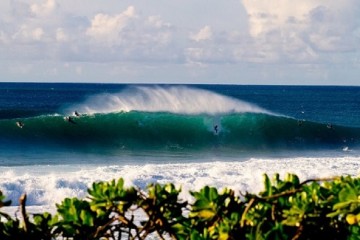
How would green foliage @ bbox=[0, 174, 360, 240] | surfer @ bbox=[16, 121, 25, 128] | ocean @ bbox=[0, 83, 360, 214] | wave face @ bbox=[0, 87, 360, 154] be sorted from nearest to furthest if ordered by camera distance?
green foliage @ bbox=[0, 174, 360, 240]
ocean @ bbox=[0, 83, 360, 214]
wave face @ bbox=[0, 87, 360, 154]
surfer @ bbox=[16, 121, 25, 128]

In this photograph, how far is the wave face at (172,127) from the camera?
924 inches

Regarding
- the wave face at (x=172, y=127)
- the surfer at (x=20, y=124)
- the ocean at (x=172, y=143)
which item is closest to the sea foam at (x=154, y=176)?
the ocean at (x=172, y=143)

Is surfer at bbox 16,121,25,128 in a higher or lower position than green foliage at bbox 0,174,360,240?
higher

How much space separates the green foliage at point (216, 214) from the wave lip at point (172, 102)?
24.9m

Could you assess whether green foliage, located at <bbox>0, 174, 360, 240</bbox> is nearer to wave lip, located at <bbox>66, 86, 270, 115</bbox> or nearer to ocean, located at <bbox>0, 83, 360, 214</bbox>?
ocean, located at <bbox>0, 83, 360, 214</bbox>

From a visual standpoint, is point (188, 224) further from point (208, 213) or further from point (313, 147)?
point (313, 147)

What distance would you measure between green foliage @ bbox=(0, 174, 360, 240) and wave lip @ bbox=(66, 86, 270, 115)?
24880 millimetres

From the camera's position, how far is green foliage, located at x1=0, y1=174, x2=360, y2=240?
83.0 inches

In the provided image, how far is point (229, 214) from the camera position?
2203mm

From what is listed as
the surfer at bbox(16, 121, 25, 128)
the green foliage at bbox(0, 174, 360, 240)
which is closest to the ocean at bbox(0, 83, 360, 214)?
the surfer at bbox(16, 121, 25, 128)

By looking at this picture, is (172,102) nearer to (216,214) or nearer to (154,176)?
(154,176)

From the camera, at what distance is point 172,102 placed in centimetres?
2794

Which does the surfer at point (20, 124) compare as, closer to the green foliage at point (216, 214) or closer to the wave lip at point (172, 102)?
the wave lip at point (172, 102)

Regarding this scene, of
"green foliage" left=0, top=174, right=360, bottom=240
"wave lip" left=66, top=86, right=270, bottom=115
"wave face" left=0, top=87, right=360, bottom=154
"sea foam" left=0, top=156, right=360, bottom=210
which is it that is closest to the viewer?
"green foliage" left=0, top=174, right=360, bottom=240
